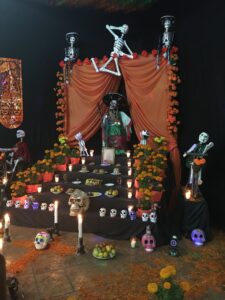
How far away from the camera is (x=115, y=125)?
7.05m

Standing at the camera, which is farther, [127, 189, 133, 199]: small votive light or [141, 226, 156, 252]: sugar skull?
[127, 189, 133, 199]: small votive light

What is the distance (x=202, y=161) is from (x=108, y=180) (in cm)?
209

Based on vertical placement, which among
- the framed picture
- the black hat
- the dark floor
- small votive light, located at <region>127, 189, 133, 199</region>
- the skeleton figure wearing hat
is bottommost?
the dark floor

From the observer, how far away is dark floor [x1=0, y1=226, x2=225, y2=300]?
3.45 m

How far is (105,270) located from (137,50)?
5.92m

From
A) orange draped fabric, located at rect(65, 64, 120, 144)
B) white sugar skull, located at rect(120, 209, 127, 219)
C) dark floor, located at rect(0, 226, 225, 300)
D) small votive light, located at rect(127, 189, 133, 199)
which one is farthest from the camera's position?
orange draped fabric, located at rect(65, 64, 120, 144)

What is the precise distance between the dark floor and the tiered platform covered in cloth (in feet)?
0.71

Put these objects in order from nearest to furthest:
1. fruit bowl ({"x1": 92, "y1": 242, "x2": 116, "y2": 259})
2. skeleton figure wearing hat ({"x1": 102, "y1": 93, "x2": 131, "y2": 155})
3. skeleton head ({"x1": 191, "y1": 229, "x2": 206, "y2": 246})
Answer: fruit bowl ({"x1": 92, "y1": 242, "x2": 116, "y2": 259}), skeleton head ({"x1": 191, "y1": 229, "x2": 206, "y2": 246}), skeleton figure wearing hat ({"x1": 102, "y1": 93, "x2": 131, "y2": 155})

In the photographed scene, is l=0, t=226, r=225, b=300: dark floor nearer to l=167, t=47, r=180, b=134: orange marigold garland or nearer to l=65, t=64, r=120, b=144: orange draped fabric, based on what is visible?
l=167, t=47, r=180, b=134: orange marigold garland

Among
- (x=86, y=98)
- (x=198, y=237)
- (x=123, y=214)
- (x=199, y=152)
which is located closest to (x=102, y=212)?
(x=123, y=214)

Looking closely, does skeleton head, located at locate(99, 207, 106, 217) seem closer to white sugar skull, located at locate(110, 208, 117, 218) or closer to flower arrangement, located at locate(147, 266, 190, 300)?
white sugar skull, located at locate(110, 208, 117, 218)

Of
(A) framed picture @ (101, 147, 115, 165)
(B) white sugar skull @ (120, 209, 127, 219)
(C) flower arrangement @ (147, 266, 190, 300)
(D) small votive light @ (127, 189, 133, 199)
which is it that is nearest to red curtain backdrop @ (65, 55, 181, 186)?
(A) framed picture @ (101, 147, 115, 165)

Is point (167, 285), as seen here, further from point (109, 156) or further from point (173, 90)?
point (173, 90)

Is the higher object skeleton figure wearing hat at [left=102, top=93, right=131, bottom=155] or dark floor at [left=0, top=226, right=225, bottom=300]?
skeleton figure wearing hat at [left=102, top=93, right=131, bottom=155]
